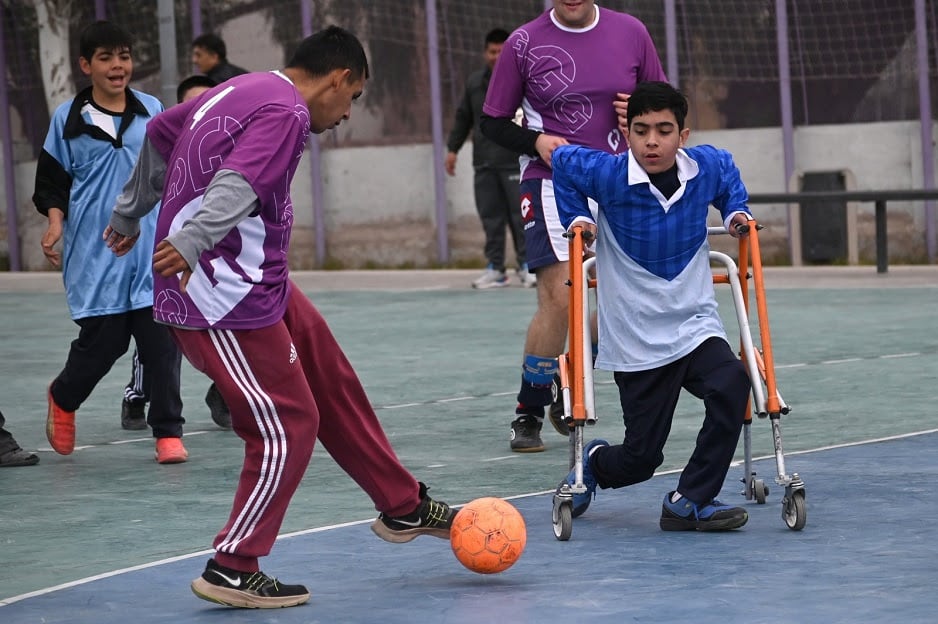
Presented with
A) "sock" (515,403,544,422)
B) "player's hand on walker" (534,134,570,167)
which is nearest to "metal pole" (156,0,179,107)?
"sock" (515,403,544,422)

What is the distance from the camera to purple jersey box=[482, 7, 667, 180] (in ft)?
25.0

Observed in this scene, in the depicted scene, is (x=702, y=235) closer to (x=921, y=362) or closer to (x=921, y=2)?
(x=921, y=362)

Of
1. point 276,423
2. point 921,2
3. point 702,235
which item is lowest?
point 276,423

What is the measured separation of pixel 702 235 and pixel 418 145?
14421mm

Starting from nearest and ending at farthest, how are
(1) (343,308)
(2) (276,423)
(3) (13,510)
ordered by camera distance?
1. (2) (276,423)
2. (3) (13,510)
3. (1) (343,308)

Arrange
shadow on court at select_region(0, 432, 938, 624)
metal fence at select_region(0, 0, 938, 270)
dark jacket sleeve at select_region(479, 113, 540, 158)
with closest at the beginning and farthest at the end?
1. shadow on court at select_region(0, 432, 938, 624)
2. dark jacket sleeve at select_region(479, 113, 540, 158)
3. metal fence at select_region(0, 0, 938, 270)

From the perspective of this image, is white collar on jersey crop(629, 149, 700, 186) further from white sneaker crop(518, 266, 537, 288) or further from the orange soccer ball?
white sneaker crop(518, 266, 537, 288)

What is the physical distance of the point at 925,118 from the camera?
60.1 ft

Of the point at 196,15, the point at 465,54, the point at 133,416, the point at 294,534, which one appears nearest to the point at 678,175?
the point at 294,534

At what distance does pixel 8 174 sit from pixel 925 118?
35.2 ft

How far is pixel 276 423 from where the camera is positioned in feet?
16.5

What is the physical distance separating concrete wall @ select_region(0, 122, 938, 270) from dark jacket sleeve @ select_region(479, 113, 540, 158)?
431 inches

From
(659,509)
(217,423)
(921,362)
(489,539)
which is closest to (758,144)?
(921,362)

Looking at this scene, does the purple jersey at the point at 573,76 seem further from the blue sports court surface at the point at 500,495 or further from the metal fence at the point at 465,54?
the metal fence at the point at 465,54
